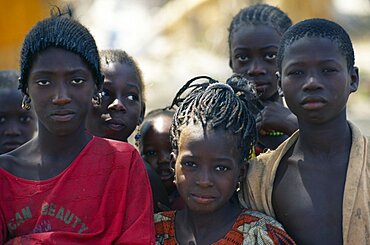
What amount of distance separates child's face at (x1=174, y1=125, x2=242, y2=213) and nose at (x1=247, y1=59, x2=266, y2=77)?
1.15m

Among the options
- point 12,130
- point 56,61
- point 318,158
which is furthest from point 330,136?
point 12,130

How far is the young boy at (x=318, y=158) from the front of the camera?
318cm

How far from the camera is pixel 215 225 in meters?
3.29

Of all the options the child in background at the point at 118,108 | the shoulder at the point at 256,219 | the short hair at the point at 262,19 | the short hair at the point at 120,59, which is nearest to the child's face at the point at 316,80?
the shoulder at the point at 256,219

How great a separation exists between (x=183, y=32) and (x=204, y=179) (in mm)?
7468

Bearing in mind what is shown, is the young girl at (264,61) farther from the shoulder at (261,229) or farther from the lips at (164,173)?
the shoulder at (261,229)

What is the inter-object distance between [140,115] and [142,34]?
659 cm

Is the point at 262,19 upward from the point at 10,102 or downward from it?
upward

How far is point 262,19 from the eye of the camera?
456 cm

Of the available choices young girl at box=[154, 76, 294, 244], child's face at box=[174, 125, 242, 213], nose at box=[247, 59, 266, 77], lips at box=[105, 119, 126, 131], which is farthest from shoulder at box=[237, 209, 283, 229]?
nose at box=[247, 59, 266, 77]

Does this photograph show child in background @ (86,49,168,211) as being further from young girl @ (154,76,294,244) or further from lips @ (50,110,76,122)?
lips @ (50,110,76,122)

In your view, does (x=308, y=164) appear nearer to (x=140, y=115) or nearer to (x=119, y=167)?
(x=119, y=167)

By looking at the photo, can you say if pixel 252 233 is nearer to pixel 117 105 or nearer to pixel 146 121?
pixel 117 105

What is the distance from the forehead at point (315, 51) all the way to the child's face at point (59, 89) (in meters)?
0.89
